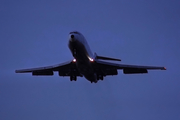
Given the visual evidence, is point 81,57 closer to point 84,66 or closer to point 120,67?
point 84,66

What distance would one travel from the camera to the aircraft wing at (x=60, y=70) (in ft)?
142

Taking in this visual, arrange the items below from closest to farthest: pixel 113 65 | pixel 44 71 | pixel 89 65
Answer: pixel 89 65, pixel 113 65, pixel 44 71

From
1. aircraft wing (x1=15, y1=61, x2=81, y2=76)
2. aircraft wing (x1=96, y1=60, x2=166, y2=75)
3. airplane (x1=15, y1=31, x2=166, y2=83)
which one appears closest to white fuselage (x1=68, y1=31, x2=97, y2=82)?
airplane (x1=15, y1=31, x2=166, y2=83)

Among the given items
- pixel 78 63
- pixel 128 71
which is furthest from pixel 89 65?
pixel 128 71

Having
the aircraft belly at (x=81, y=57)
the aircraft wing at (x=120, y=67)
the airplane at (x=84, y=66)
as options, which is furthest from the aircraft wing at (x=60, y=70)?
the aircraft wing at (x=120, y=67)

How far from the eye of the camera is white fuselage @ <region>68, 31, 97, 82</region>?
36750 mm

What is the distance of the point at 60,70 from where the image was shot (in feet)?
150

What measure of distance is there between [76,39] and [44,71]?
41.5ft

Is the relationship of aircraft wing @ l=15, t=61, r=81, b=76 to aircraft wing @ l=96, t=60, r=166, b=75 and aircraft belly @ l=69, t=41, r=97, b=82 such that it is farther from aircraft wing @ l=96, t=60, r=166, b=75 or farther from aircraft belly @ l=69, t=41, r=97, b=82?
aircraft wing @ l=96, t=60, r=166, b=75

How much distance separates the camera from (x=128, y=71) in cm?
4575

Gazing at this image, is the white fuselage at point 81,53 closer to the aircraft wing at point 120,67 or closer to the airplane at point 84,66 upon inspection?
the airplane at point 84,66

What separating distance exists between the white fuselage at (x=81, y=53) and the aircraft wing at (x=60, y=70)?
285 centimetres

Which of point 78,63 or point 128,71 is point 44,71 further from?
point 128,71

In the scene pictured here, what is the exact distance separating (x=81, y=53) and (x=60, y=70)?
29.4 ft
